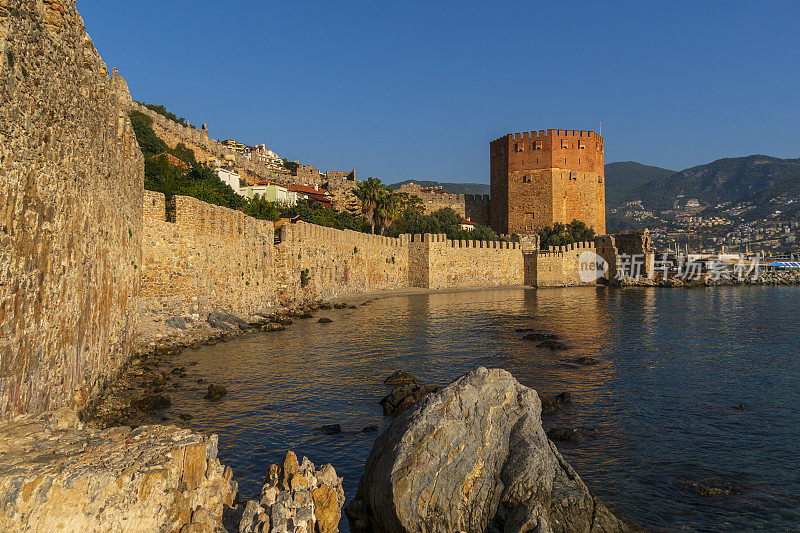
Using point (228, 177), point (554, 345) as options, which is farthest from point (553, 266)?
point (554, 345)

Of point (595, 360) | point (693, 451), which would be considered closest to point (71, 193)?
point (693, 451)

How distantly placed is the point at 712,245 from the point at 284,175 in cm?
10798

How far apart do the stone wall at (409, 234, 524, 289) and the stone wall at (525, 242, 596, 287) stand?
89 cm

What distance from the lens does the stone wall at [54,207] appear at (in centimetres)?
502

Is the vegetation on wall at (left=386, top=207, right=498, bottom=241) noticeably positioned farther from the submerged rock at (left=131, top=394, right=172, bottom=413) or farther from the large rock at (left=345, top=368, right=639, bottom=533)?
the large rock at (left=345, top=368, right=639, bottom=533)

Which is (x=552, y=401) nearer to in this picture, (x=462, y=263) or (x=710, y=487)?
(x=710, y=487)

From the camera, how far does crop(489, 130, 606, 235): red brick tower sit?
55688mm

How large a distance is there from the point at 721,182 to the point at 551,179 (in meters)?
152

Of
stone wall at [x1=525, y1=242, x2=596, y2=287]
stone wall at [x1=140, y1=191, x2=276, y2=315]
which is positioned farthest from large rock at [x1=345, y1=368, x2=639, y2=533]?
stone wall at [x1=525, y1=242, x2=596, y2=287]

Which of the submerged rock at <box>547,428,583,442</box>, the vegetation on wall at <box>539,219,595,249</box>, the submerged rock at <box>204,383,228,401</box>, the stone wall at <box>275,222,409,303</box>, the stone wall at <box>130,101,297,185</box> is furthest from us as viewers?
the vegetation on wall at <box>539,219,595,249</box>

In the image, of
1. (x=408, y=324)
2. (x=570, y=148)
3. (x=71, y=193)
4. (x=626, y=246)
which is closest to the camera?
(x=71, y=193)

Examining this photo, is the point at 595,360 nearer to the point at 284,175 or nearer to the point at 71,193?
the point at 71,193

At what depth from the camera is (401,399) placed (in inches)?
400

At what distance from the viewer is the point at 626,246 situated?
51.7 m
